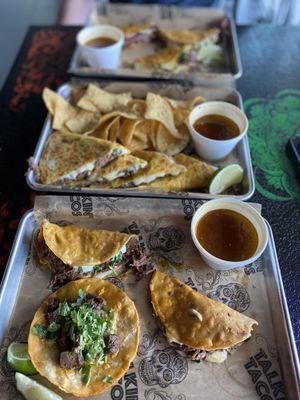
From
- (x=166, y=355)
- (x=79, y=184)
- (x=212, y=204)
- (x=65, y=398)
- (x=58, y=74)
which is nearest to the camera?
(x=65, y=398)

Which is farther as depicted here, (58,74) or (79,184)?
(58,74)

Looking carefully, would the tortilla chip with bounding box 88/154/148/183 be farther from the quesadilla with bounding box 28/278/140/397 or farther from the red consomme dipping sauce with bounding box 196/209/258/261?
the quesadilla with bounding box 28/278/140/397

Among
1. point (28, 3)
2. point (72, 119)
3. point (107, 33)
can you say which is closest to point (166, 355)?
point (72, 119)

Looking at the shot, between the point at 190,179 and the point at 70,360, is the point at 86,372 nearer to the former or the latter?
the point at 70,360

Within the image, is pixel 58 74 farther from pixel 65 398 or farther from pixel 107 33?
pixel 65 398

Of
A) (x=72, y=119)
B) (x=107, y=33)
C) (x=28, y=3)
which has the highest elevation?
(x=107, y=33)

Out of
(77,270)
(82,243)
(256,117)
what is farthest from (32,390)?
(256,117)

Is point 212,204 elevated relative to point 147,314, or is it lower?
elevated

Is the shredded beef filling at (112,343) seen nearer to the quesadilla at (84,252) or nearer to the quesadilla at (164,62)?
the quesadilla at (84,252)
